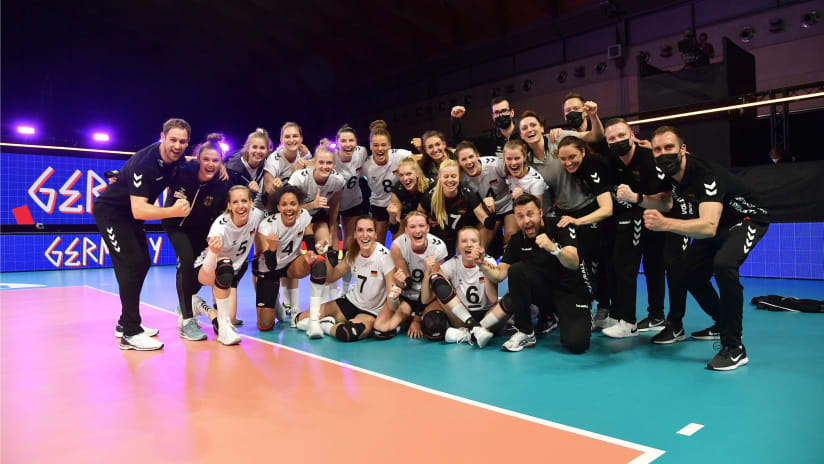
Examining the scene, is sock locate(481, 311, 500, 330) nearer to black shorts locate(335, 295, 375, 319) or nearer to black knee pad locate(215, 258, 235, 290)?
black shorts locate(335, 295, 375, 319)

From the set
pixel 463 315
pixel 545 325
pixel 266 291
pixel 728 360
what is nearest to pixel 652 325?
pixel 545 325

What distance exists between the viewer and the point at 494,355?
4086 mm

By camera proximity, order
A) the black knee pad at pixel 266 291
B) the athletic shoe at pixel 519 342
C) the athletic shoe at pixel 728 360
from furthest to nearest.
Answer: the black knee pad at pixel 266 291 → the athletic shoe at pixel 519 342 → the athletic shoe at pixel 728 360

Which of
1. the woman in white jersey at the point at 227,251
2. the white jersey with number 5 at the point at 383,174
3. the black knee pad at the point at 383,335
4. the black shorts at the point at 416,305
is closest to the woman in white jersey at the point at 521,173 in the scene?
the black shorts at the point at 416,305

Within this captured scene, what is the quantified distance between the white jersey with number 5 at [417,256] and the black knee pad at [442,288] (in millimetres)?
318

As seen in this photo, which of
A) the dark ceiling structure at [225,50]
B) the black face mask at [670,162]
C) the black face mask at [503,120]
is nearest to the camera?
the black face mask at [670,162]

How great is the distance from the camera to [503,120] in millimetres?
5508

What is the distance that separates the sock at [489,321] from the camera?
4.43 meters

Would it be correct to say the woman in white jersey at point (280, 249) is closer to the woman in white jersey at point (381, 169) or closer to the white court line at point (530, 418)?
the woman in white jersey at point (381, 169)

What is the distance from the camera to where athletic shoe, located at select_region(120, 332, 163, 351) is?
437cm

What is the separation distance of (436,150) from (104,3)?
43.9 feet

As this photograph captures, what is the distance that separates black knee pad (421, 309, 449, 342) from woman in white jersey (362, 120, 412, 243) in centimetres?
183

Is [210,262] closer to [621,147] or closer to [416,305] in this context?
[416,305]

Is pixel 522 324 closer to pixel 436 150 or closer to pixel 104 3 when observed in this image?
pixel 436 150
